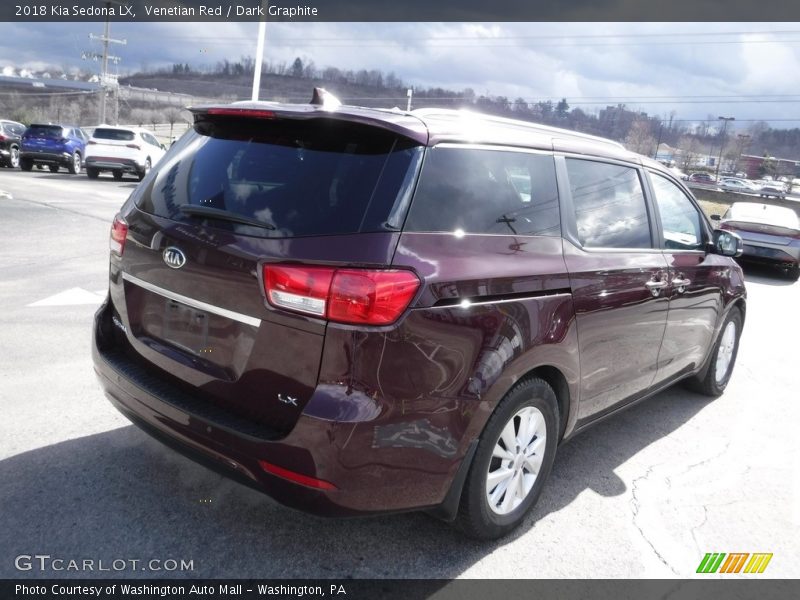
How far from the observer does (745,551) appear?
3.27 m

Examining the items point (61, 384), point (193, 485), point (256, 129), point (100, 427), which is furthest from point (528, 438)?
point (61, 384)

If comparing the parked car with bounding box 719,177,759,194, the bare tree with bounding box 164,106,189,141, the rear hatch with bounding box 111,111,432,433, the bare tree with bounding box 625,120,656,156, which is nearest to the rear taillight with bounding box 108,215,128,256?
the rear hatch with bounding box 111,111,432,433

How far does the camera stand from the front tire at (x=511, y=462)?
2803 mm

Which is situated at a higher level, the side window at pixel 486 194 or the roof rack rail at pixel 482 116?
the roof rack rail at pixel 482 116

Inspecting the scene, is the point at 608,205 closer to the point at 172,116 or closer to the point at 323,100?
the point at 323,100

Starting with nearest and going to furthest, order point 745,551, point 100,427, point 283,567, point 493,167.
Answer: point 283,567
point 493,167
point 745,551
point 100,427

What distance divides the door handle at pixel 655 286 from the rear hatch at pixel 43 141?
24301 millimetres

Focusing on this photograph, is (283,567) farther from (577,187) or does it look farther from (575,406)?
(577,187)

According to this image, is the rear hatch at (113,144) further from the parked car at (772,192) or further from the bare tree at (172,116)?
the parked car at (772,192)

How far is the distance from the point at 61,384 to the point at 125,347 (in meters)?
1.57

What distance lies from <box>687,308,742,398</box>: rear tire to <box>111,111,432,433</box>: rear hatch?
3.73 meters

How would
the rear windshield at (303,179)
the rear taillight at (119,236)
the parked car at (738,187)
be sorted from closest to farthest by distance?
1. the rear windshield at (303,179)
2. the rear taillight at (119,236)
3. the parked car at (738,187)

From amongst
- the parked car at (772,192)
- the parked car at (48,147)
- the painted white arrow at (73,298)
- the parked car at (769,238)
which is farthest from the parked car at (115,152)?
the parked car at (772,192)

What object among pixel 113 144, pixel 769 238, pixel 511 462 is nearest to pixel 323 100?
pixel 511 462
